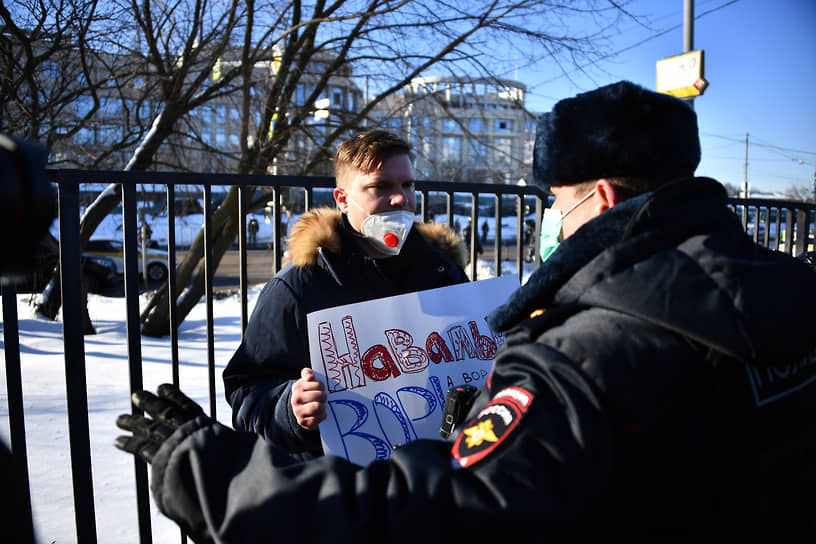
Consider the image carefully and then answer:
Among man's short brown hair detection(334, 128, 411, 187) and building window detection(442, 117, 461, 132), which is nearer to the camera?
man's short brown hair detection(334, 128, 411, 187)

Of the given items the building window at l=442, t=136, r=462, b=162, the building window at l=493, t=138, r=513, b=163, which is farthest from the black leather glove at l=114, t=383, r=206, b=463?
the building window at l=442, t=136, r=462, b=162

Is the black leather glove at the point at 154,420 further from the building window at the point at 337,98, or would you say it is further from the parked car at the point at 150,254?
the parked car at the point at 150,254

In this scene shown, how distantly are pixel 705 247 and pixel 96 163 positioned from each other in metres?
8.40

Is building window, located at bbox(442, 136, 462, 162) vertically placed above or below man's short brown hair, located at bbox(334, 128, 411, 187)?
above

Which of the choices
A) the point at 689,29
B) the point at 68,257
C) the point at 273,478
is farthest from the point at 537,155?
the point at 689,29

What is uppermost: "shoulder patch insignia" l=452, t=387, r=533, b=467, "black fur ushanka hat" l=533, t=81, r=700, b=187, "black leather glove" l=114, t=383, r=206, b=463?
"black fur ushanka hat" l=533, t=81, r=700, b=187

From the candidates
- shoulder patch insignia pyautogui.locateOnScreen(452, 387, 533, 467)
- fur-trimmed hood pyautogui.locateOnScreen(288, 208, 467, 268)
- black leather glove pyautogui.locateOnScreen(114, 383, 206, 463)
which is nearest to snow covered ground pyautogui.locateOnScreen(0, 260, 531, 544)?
black leather glove pyautogui.locateOnScreen(114, 383, 206, 463)

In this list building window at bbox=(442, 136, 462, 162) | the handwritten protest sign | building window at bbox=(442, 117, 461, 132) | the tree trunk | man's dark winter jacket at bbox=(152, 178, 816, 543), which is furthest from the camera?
building window at bbox=(442, 136, 462, 162)

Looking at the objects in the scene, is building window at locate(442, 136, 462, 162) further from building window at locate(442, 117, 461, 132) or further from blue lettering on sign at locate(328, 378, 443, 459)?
blue lettering on sign at locate(328, 378, 443, 459)

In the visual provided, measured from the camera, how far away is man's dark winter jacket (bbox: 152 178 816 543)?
91 centimetres

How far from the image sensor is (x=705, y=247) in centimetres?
99

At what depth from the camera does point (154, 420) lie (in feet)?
4.02

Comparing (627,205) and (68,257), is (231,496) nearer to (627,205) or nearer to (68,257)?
(627,205)

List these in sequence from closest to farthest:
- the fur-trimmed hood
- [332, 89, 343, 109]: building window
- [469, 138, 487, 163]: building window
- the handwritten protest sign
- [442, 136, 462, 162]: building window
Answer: the handwritten protest sign
the fur-trimmed hood
[469, 138, 487, 163]: building window
[332, 89, 343, 109]: building window
[442, 136, 462, 162]: building window
